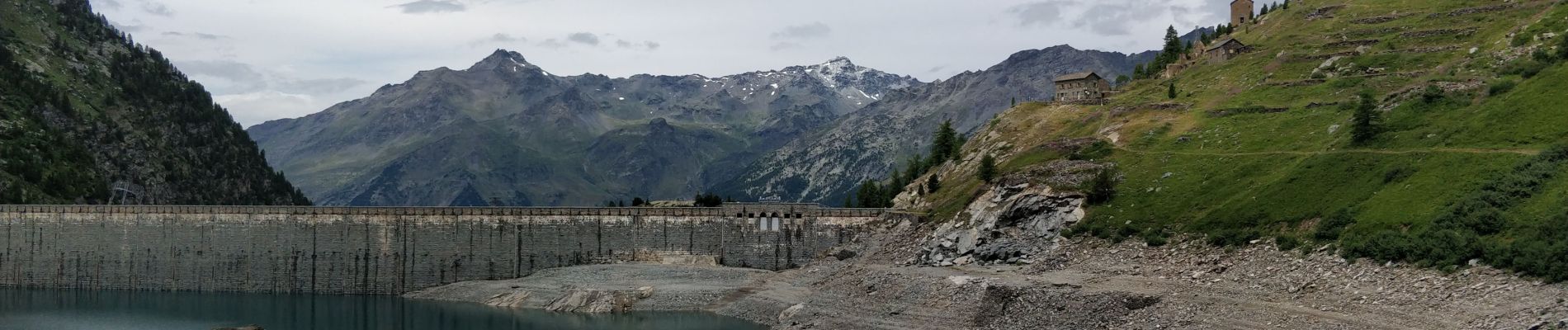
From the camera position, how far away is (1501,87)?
108 m

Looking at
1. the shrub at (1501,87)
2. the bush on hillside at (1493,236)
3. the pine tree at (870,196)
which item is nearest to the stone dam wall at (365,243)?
the pine tree at (870,196)

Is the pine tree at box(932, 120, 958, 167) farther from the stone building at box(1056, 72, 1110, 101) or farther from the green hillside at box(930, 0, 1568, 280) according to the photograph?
the stone building at box(1056, 72, 1110, 101)

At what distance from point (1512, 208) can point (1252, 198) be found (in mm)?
26935

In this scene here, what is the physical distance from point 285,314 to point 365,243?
67.9 ft

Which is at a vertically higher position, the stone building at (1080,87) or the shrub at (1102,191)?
the stone building at (1080,87)

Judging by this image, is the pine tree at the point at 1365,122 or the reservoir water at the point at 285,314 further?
the reservoir water at the point at 285,314

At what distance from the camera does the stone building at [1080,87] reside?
17762cm

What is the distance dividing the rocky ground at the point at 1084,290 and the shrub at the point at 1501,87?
3188 centimetres

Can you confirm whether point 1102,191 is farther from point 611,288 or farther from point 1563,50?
point 611,288

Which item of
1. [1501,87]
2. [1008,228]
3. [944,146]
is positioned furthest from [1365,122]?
[944,146]

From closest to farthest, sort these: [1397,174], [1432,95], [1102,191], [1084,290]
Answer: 1. [1084,290]
2. [1397,174]
3. [1432,95]
4. [1102,191]

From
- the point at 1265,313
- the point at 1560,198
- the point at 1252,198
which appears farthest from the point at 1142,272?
the point at 1560,198

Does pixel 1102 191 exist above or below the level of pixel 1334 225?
above

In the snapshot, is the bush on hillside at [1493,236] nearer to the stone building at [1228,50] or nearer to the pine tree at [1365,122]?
the pine tree at [1365,122]
